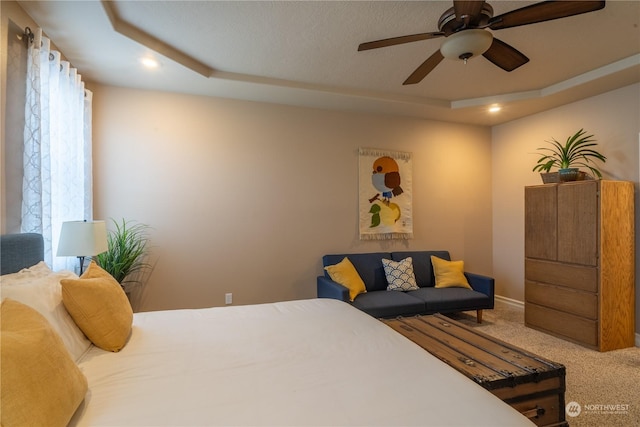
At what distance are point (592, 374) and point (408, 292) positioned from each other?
1.70 metres

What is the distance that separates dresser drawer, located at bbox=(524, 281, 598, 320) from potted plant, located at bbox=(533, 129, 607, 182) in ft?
3.92

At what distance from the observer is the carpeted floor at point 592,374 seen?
2164mm

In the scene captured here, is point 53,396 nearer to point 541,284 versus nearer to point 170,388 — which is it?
point 170,388

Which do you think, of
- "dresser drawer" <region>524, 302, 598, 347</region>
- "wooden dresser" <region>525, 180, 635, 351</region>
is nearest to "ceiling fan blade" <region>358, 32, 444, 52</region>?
"wooden dresser" <region>525, 180, 635, 351</region>

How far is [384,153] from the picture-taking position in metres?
4.41

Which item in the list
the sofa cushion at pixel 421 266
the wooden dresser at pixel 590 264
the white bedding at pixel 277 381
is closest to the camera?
the white bedding at pixel 277 381

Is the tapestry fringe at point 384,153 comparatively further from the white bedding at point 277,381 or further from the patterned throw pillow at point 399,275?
the white bedding at point 277,381

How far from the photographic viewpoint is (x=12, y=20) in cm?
201

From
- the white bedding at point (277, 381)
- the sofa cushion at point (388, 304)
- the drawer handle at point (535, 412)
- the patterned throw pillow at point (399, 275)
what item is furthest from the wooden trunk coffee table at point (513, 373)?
the patterned throw pillow at point (399, 275)

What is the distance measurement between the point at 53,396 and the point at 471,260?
16.1 feet

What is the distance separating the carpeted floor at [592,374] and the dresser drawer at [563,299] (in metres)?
0.33

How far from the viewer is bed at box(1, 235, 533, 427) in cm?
110

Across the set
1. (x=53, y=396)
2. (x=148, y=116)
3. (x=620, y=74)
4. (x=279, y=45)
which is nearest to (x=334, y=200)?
(x=279, y=45)

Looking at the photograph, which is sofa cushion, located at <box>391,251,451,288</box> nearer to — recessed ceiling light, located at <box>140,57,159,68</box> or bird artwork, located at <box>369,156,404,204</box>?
bird artwork, located at <box>369,156,404,204</box>
